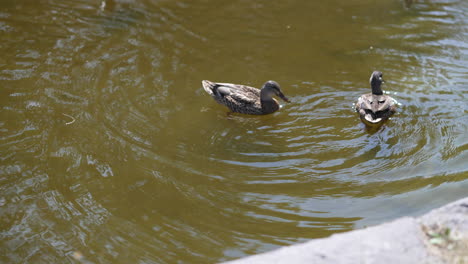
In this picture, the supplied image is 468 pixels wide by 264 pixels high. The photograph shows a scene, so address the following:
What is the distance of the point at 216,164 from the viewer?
5684mm

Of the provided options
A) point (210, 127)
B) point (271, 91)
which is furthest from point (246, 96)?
point (210, 127)

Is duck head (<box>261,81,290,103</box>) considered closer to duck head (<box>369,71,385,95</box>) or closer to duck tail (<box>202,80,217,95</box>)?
duck tail (<box>202,80,217,95</box>)

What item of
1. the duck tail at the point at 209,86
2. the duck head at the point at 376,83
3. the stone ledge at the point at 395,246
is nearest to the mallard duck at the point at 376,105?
the duck head at the point at 376,83

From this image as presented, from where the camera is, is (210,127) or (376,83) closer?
(210,127)

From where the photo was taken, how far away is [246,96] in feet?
23.1

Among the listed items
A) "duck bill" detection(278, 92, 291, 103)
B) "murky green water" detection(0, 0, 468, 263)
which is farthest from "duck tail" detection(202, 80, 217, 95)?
"duck bill" detection(278, 92, 291, 103)

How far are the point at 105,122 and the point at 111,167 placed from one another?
1030mm

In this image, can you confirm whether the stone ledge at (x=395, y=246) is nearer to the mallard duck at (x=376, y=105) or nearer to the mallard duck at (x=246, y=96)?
the mallard duck at (x=376, y=105)

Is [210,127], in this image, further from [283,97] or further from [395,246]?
[395,246]

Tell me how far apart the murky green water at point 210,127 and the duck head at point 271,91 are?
0.99ft

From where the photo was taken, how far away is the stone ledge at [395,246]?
10.1 feet

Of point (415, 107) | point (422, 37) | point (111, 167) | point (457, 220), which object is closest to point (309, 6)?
point (422, 37)

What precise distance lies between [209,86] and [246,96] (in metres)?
0.57

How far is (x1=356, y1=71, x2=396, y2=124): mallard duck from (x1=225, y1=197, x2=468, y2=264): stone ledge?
2.99 meters
